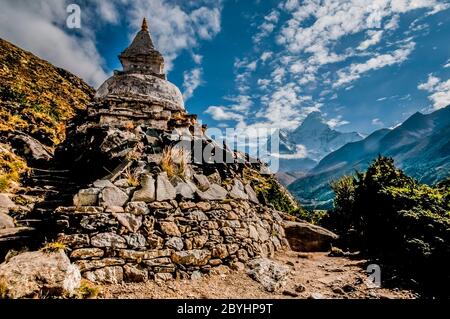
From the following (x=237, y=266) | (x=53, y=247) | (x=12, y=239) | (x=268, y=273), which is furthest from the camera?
(x=237, y=266)

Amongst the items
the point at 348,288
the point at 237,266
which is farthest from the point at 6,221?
the point at 348,288

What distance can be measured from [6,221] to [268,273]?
246 inches

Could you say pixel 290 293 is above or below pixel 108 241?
below

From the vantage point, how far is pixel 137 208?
5.37 meters

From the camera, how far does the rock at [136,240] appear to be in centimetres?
500

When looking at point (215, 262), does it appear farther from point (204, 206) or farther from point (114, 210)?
point (114, 210)

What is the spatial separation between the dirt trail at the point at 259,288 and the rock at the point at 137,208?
135 cm

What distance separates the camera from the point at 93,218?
4816 mm

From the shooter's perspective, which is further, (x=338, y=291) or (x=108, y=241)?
(x=338, y=291)

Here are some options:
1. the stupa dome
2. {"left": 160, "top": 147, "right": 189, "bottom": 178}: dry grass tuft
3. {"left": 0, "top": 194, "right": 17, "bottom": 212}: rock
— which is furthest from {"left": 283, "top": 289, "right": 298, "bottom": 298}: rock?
the stupa dome

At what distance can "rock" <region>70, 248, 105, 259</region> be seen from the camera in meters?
4.49

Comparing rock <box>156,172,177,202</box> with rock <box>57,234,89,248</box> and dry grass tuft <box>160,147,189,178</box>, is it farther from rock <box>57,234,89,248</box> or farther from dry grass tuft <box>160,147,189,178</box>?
rock <box>57,234,89,248</box>

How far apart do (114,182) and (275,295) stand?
419 centimetres
